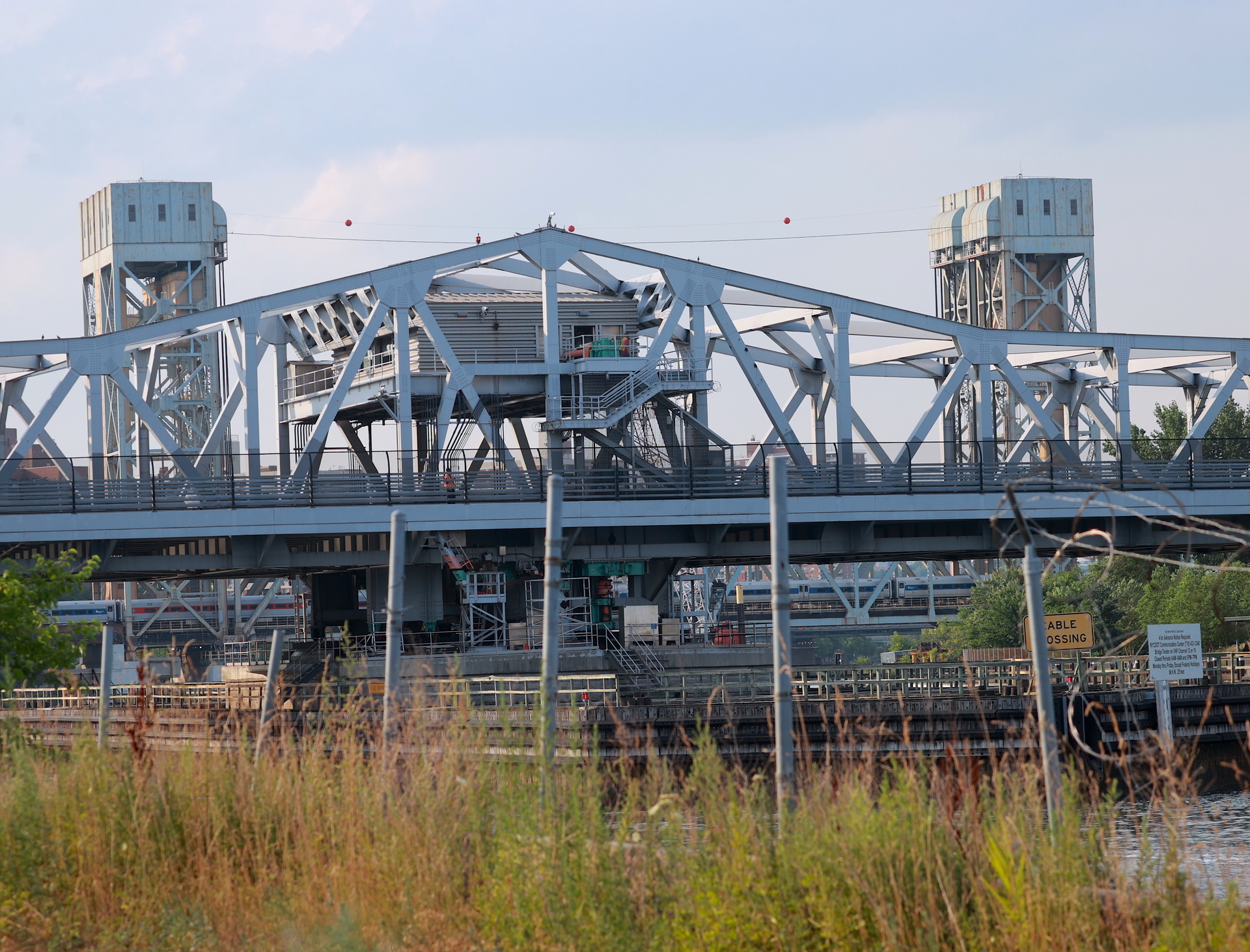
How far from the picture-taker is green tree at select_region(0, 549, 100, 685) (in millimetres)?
19812

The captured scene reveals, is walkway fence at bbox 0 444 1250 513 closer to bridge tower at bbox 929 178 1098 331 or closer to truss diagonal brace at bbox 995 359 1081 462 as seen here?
truss diagonal brace at bbox 995 359 1081 462

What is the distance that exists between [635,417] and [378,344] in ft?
31.9

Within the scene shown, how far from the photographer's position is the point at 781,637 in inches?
370

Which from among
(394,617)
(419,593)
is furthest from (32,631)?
(419,593)

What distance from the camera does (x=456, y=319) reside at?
51344 mm

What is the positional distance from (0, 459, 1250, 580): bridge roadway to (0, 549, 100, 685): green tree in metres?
22.4

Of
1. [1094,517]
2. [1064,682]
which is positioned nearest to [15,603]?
[1064,682]

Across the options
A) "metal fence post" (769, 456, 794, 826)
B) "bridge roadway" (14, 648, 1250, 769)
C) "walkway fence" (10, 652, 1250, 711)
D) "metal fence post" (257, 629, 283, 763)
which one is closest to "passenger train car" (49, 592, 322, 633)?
"walkway fence" (10, 652, 1250, 711)

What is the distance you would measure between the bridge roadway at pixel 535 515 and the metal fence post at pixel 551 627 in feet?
111

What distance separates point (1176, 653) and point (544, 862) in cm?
2408

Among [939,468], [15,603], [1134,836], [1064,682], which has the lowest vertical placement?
[1134,836]

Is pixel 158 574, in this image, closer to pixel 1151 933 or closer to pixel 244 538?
pixel 244 538

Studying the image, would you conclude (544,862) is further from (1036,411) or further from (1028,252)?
(1028,252)

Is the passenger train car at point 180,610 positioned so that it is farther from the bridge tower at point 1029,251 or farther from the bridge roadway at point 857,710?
the bridge roadway at point 857,710
